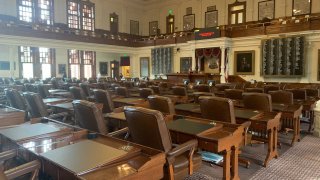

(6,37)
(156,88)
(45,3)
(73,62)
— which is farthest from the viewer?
(73,62)

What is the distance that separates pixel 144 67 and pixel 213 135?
59.1 ft

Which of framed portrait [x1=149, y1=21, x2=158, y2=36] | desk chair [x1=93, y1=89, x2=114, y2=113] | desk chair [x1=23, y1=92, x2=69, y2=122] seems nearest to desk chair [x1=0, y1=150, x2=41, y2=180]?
desk chair [x1=23, y1=92, x2=69, y2=122]

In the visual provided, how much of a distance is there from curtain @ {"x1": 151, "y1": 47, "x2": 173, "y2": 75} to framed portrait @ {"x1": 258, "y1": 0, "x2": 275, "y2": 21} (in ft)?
21.4

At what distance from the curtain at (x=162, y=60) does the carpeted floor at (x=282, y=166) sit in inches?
555

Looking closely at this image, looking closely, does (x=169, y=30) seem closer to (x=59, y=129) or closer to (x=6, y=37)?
(x=6, y=37)

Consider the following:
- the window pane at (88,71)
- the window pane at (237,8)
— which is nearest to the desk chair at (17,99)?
the window pane at (88,71)

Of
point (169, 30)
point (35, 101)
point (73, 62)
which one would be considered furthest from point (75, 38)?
point (35, 101)

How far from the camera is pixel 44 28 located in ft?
47.8

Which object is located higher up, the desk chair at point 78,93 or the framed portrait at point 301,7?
the framed portrait at point 301,7

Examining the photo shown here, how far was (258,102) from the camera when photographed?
4062mm

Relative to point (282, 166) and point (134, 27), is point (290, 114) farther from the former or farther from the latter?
point (134, 27)

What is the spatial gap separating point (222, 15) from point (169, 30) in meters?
4.97

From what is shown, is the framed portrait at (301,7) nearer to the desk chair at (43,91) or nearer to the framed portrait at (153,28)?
the framed portrait at (153,28)

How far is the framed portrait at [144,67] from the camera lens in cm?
1995
